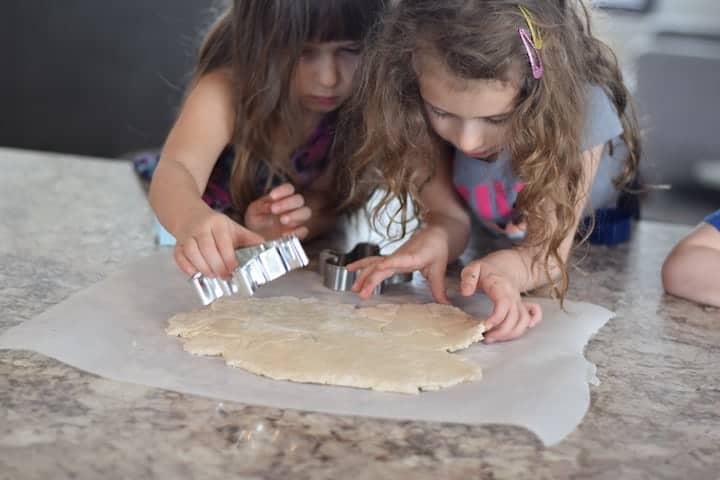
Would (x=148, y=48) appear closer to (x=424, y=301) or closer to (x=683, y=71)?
(x=683, y=71)

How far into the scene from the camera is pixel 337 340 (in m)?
1.03

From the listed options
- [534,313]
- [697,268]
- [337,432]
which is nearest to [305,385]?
[337,432]

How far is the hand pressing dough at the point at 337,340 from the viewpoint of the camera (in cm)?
95

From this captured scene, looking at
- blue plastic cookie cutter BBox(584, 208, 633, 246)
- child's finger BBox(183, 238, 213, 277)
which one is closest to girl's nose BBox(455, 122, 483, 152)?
child's finger BBox(183, 238, 213, 277)

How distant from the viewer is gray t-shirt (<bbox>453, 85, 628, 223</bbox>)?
4.22ft

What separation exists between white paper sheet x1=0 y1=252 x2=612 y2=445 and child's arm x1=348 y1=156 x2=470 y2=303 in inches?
2.0

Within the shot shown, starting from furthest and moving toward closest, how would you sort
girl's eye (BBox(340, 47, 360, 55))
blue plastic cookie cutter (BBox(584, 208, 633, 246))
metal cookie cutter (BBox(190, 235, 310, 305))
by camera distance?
blue plastic cookie cutter (BBox(584, 208, 633, 246)), girl's eye (BBox(340, 47, 360, 55)), metal cookie cutter (BBox(190, 235, 310, 305))

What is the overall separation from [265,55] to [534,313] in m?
0.51

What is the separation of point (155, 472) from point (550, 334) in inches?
21.1

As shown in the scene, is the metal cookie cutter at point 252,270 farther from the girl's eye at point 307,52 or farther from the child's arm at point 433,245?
the girl's eye at point 307,52

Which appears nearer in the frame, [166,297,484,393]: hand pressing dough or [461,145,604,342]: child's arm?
[166,297,484,393]: hand pressing dough

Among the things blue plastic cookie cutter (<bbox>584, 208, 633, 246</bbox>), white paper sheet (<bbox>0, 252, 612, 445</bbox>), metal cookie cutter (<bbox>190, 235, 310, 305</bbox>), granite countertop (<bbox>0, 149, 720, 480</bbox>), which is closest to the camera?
granite countertop (<bbox>0, 149, 720, 480</bbox>)

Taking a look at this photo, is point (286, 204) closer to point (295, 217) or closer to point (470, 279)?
point (295, 217)

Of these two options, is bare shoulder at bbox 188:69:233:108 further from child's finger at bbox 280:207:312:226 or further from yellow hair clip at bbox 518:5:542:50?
yellow hair clip at bbox 518:5:542:50
